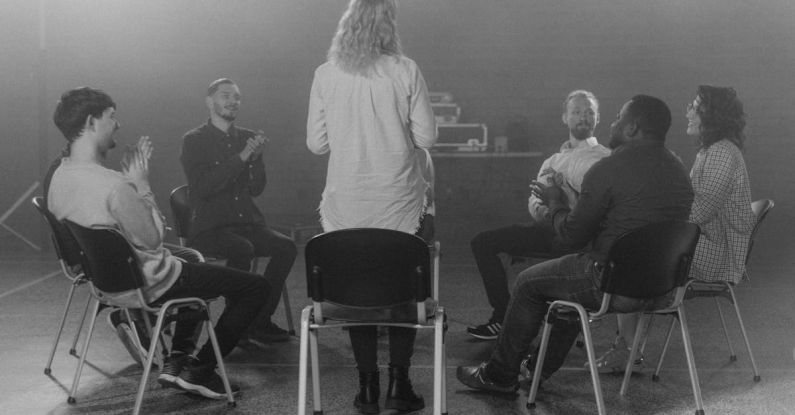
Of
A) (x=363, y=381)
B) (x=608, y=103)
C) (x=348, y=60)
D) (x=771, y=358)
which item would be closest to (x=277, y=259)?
(x=363, y=381)

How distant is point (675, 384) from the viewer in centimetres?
328

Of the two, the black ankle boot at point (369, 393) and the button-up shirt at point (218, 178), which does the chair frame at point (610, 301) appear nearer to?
the black ankle boot at point (369, 393)

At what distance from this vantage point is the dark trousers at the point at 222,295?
2.99 metres

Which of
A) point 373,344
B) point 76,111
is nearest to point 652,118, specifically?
point 373,344

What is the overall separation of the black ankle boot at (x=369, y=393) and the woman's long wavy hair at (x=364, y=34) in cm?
101

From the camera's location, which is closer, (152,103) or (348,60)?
(348,60)

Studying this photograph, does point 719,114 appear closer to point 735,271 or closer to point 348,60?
point 735,271

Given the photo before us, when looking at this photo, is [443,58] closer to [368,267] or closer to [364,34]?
[364,34]

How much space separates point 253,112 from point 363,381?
19.6 ft

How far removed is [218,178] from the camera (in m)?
3.89

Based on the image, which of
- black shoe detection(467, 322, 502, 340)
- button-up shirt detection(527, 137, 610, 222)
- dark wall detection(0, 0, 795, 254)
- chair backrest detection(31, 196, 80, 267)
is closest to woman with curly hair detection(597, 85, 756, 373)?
button-up shirt detection(527, 137, 610, 222)

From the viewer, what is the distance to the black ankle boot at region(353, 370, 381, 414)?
2.91 metres

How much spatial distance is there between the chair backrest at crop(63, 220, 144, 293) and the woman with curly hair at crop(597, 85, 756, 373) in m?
1.84

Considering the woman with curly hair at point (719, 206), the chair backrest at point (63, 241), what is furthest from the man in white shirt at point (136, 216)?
the woman with curly hair at point (719, 206)
